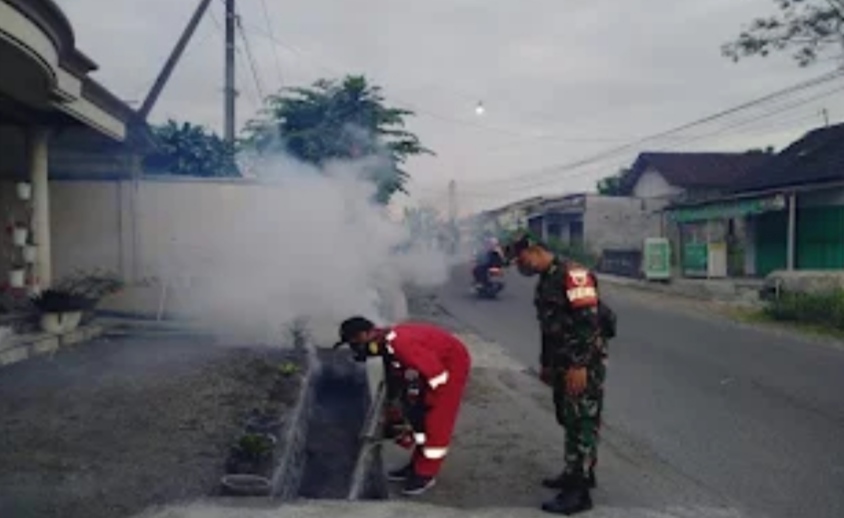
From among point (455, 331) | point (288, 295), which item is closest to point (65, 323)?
point (288, 295)

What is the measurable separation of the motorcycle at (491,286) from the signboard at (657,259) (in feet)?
23.6

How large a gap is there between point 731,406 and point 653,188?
34976 mm

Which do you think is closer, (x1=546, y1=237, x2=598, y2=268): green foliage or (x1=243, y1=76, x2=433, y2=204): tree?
(x1=243, y1=76, x2=433, y2=204): tree

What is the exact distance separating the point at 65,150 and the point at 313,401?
8.93m

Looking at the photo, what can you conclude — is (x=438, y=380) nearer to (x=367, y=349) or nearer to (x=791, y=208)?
(x=367, y=349)

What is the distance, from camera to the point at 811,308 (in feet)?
49.4

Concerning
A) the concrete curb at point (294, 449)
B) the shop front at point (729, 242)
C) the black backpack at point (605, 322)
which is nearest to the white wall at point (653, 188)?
the shop front at point (729, 242)

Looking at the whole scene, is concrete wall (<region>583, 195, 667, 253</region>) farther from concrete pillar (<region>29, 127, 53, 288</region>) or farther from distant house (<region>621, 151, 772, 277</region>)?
concrete pillar (<region>29, 127, 53, 288</region>)

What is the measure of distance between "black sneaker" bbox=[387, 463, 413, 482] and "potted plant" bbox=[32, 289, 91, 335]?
5930 millimetres

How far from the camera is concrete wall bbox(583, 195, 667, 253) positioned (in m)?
40.3

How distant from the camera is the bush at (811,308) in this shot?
1445cm

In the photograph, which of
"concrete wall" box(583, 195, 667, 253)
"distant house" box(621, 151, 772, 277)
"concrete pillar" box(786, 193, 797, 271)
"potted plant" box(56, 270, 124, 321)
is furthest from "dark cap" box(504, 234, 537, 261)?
"concrete wall" box(583, 195, 667, 253)

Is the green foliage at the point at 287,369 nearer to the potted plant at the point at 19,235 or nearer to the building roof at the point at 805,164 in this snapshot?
the potted plant at the point at 19,235

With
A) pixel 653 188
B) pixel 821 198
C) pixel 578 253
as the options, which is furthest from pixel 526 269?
pixel 653 188
